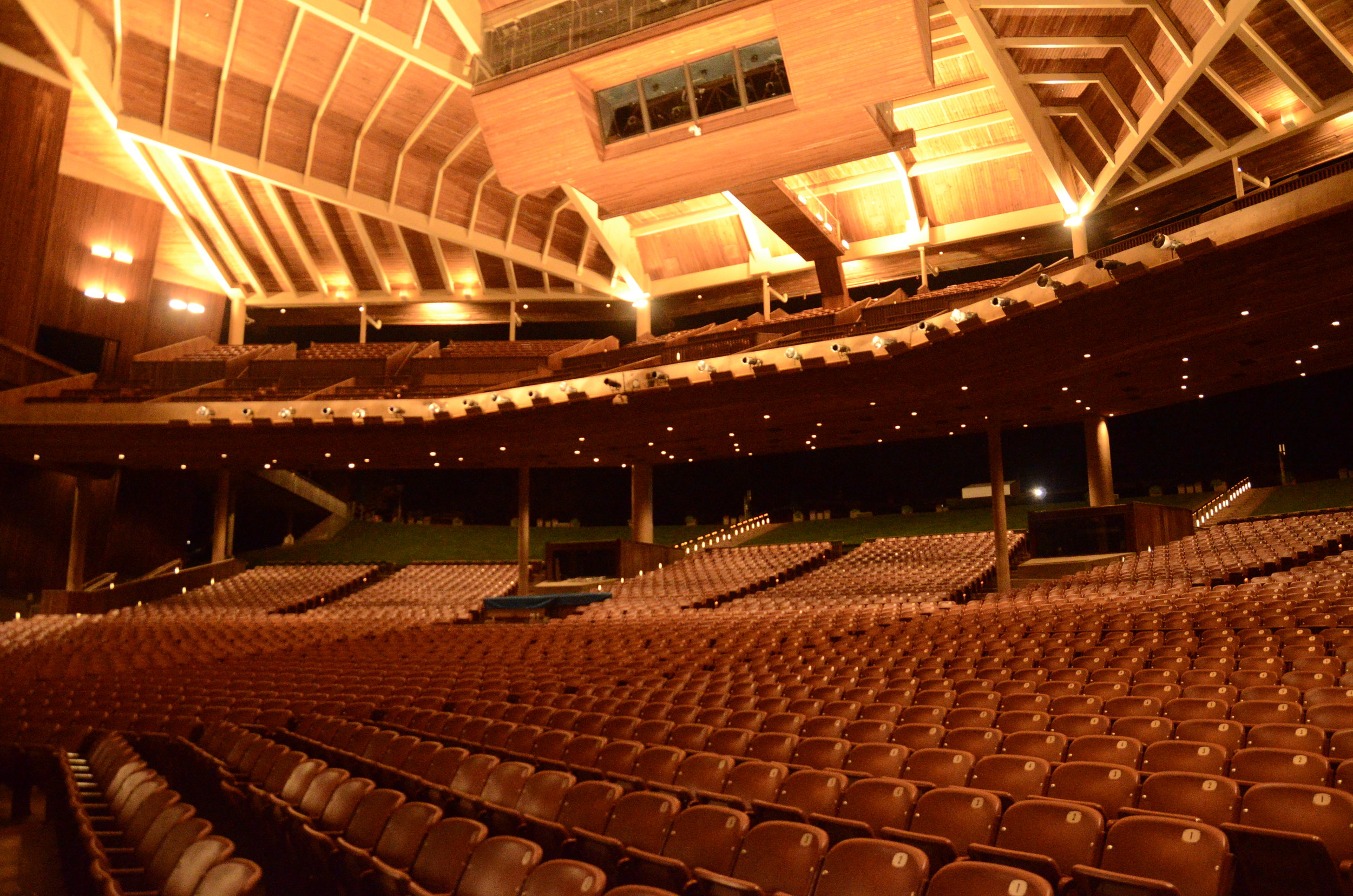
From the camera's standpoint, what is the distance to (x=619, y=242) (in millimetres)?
23797

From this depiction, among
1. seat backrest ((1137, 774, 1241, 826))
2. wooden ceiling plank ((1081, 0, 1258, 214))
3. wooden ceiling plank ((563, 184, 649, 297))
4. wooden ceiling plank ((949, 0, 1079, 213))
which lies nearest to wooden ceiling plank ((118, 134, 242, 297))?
wooden ceiling plank ((563, 184, 649, 297))

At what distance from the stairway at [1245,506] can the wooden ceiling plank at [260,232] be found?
25081 mm

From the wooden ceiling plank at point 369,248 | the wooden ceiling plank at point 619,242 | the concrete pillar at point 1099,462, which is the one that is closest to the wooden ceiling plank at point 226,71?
the wooden ceiling plank at point 369,248

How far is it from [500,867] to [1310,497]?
21.6 m

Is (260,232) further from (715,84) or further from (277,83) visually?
(715,84)

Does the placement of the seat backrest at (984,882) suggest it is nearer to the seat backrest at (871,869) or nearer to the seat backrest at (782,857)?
the seat backrest at (871,869)

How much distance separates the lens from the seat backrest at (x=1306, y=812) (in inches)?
119

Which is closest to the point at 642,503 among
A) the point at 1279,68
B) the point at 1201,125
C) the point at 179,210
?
the point at 179,210

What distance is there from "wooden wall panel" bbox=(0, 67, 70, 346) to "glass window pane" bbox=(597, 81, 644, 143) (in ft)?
44.6

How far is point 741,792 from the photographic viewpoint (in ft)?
13.9

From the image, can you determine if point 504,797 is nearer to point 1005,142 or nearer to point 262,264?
point 1005,142

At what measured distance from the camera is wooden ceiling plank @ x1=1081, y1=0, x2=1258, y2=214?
1291 centimetres

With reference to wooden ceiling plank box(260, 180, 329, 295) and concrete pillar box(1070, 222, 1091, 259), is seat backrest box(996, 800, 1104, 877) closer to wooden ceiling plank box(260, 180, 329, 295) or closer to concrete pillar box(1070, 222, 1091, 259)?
concrete pillar box(1070, 222, 1091, 259)

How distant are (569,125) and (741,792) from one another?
14.2 m
